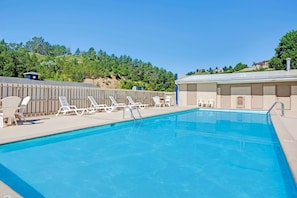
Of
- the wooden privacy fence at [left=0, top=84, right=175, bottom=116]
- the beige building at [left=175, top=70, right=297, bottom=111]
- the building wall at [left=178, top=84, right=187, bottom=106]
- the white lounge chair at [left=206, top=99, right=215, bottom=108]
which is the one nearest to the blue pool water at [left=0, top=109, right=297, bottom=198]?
A: the wooden privacy fence at [left=0, top=84, right=175, bottom=116]

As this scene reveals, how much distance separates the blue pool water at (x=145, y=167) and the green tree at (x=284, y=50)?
32.4 metres

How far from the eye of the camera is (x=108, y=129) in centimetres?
796

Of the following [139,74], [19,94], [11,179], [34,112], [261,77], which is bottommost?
[11,179]

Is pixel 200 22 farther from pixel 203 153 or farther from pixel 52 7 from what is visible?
pixel 203 153

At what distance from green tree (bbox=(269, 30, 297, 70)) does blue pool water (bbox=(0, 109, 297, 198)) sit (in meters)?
32.4

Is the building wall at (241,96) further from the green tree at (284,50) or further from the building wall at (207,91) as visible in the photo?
the green tree at (284,50)

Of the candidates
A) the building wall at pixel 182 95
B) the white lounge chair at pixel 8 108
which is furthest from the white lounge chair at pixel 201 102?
the white lounge chair at pixel 8 108

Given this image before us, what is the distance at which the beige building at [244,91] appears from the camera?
15.4 meters

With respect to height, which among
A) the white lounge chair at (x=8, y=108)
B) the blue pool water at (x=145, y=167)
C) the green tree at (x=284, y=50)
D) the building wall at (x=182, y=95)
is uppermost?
the green tree at (x=284, y=50)

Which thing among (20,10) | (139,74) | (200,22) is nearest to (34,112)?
(20,10)

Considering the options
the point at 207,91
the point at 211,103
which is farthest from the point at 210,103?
the point at 207,91

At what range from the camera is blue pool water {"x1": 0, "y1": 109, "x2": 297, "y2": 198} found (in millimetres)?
3258

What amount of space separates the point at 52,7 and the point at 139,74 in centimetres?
3455

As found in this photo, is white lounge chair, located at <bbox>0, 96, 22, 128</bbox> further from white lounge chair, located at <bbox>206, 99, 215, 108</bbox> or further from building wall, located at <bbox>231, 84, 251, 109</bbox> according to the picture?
building wall, located at <bbox>231, 84, 251, 109</bbox>
